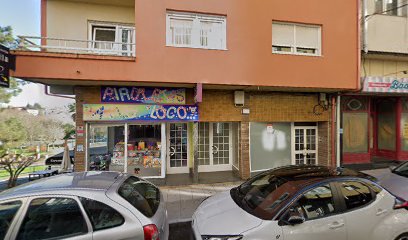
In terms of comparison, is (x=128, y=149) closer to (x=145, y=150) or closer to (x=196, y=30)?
(x=145, y=150)

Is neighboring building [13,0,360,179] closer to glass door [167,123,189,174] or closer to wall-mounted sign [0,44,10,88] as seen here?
glass door [167,123,189,174]

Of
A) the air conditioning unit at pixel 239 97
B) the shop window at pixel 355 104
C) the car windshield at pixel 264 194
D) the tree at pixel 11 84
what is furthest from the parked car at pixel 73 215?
the tree at pixel 11 84

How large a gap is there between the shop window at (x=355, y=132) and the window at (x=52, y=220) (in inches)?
401

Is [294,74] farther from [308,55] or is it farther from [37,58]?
[37,58]

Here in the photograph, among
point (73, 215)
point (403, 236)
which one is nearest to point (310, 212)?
point (403, 236)

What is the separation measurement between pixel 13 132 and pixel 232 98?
19740mm

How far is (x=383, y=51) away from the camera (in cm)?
890

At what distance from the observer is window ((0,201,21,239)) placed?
7.59ft

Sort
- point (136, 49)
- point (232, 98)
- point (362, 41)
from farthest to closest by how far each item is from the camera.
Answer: point (362, 41), point (232, 98), point (136, 49)

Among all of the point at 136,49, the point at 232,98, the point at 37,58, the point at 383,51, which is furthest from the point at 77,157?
the point at 383,51

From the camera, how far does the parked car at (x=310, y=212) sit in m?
2.81

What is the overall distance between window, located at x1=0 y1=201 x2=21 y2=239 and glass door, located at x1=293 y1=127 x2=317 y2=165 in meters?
8.72

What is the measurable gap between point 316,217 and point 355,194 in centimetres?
81

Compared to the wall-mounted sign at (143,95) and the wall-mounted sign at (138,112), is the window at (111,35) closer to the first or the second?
the wall-mounted sign at (143,95)
